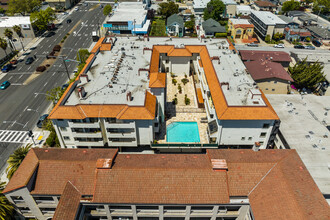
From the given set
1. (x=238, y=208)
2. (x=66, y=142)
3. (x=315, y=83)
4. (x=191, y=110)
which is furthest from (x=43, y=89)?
(x=315, y=83)

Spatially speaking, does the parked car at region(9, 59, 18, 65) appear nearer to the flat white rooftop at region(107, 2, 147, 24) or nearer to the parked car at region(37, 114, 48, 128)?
the parked car at region(37, 114, 48, 128)

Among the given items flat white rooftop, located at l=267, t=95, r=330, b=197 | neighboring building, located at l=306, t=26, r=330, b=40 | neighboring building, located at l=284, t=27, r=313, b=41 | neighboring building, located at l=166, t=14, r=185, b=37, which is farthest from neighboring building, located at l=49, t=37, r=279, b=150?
neighboring building, located at l=306, t=26, r=330, b=40

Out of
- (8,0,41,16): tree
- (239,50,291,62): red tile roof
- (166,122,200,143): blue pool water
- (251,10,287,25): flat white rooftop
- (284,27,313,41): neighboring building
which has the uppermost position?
(8,0,41,16): tree

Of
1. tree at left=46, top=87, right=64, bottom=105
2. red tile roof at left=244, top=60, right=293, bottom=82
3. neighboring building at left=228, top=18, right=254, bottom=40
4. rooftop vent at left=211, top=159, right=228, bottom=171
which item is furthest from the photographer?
neighboring building at left=228, top=18, right=254, bottom=40

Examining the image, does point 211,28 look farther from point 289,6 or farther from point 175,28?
point 289,6

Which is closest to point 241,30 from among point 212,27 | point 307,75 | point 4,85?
point 212,27

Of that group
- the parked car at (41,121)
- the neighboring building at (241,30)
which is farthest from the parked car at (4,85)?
the neighboring building at (241,30)

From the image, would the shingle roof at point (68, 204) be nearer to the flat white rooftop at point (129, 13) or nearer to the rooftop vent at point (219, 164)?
the rooftop vent at point (219, 164)
